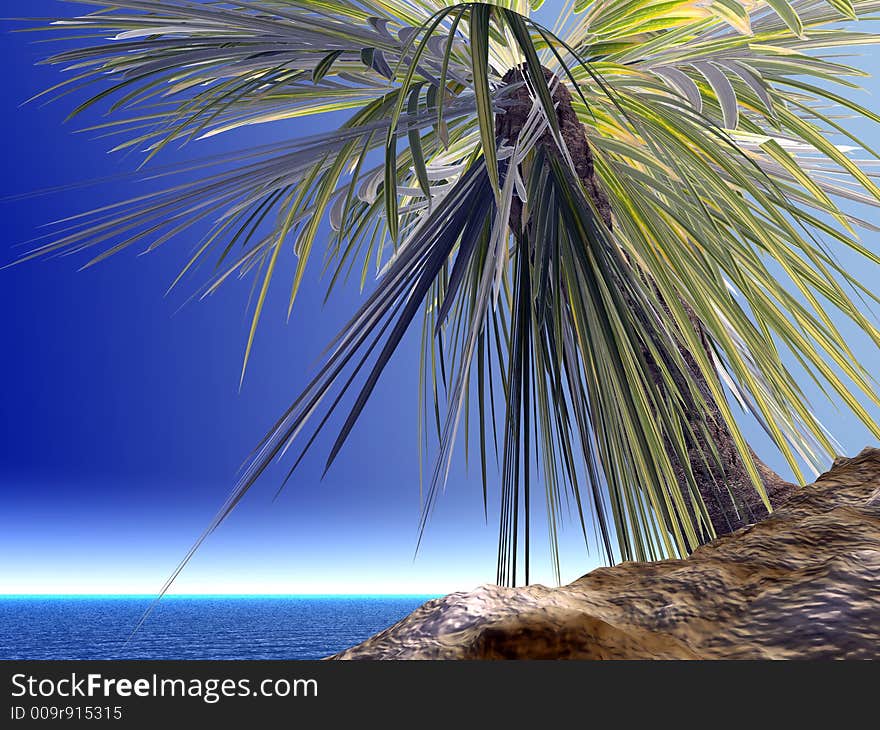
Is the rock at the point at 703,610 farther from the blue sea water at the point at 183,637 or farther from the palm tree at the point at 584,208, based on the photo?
the blue sea water at the point at 183,637

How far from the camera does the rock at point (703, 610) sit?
1.87 ft

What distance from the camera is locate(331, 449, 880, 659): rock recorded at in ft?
1.87

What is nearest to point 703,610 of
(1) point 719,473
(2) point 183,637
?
(1) point 719,473

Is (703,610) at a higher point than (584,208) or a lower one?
lower

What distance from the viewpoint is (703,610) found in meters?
0.64

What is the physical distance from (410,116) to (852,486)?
3.62ft

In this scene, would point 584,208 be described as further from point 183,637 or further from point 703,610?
point 183,637

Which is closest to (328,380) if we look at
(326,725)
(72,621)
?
(326,725)

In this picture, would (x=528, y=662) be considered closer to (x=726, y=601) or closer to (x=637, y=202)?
(x=726, y=601)

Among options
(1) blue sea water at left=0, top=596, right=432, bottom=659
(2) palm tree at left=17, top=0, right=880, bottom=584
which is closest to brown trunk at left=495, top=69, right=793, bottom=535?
(2) palm tree at left=17, top=0, right=880, bottom=584

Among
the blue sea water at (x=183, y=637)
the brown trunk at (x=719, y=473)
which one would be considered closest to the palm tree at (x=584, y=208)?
the brown trunk at (x=719, y=473)

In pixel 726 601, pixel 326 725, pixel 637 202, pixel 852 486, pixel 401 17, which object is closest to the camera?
pixel 326 725

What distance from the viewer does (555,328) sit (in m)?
1.42

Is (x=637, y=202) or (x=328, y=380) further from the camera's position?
(x=637, y=202)
